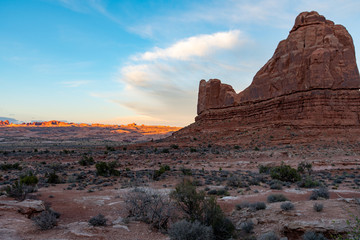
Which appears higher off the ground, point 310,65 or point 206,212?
point 310,65

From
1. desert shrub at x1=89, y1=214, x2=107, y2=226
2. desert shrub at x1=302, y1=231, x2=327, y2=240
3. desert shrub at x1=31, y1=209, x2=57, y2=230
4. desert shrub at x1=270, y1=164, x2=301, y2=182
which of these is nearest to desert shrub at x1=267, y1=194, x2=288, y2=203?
desert shrub at x1=302, y1=231, x2=327, y2=240

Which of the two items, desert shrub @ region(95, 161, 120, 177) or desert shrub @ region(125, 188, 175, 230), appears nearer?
desert shrub @ region(125, 188, 175, 230)

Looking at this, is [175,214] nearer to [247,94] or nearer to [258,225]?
[258,225]

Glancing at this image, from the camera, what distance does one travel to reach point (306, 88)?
3547 centimetres

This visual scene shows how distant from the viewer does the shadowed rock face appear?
112 ft

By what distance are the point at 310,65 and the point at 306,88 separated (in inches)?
136

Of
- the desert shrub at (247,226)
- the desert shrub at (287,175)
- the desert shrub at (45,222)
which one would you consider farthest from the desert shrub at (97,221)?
the desert shrub at (287,175)

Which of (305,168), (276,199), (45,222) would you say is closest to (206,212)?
(276,199)

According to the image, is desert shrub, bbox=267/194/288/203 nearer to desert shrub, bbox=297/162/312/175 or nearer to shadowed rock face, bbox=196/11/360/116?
desert shrub, bbox=297/162/312/175

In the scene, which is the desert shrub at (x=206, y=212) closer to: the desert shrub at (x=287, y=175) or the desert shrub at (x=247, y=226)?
the desert shrub at (x=247, y=226)

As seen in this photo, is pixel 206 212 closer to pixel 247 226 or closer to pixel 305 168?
pixel 247 226

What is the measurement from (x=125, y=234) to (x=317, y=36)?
135 feet

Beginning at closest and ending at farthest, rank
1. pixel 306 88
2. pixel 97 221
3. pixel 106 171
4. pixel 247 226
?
1. pixel 247 226
2. pixel 97 221
3. pixel 106 171
4. pixel 306 88

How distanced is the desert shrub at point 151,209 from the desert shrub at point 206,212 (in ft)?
1.52
